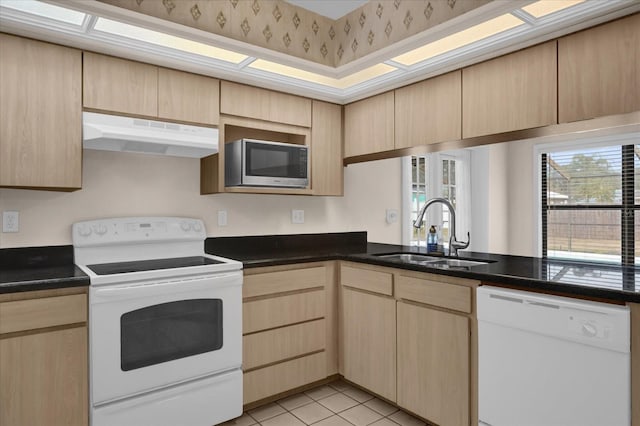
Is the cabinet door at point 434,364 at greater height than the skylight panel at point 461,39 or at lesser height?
lesser

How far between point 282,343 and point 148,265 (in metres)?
0.95

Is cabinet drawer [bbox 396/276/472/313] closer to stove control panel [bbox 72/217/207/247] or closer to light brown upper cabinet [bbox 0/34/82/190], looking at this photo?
stove control panel [bbox 72/217/207/247]

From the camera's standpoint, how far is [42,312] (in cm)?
179

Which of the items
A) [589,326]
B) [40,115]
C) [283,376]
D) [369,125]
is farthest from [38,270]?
[589,326]

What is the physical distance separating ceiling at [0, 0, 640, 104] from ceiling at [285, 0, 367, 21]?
13 mm

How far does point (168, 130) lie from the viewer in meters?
2.32

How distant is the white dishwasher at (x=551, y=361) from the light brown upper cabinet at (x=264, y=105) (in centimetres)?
178

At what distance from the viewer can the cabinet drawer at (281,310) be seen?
2.43 metres

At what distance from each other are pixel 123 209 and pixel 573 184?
4.67 meters

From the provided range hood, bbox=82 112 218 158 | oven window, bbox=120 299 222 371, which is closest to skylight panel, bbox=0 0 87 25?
range hood, bbox=82 112 218 158

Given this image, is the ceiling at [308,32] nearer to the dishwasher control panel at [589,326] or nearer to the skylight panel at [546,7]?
the skylight panel at [546,7]

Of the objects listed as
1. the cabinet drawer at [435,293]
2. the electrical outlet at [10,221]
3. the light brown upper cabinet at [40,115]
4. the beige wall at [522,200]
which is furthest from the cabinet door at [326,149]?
the beige wall at [522,200]

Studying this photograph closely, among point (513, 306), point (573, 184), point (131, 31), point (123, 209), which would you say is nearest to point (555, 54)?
point (513, 306)

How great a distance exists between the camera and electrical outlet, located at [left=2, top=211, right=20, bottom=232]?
7.12ft
